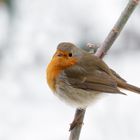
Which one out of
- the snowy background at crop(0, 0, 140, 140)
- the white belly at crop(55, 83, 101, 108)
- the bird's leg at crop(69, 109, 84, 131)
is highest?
the snowy background at crop(0, 0, 140, 140)

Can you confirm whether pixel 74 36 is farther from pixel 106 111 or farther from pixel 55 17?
pixel 106 111

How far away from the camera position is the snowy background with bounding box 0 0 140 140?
5605 mm

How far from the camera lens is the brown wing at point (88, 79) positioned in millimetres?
4371

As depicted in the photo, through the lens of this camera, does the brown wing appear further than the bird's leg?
Yes

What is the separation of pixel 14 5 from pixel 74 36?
31.4 inches

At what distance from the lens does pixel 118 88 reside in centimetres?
433

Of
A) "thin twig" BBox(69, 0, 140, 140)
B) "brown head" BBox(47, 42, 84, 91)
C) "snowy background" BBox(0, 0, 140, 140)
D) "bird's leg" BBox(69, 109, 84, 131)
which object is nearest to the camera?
"thin twig" BBox(69, 0, 140, 140)

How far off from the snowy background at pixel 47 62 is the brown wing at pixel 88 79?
840 mm

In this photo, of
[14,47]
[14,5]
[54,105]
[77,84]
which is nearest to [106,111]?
[54,105]

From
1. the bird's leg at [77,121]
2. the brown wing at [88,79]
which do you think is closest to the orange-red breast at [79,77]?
the brown wing at [88,79]

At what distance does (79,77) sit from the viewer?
4496mm

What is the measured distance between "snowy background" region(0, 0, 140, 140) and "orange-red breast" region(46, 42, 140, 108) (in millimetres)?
847

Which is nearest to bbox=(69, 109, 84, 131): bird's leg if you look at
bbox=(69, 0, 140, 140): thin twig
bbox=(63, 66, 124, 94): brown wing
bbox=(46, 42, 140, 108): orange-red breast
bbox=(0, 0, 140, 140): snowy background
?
bbox=(69, 0, 140, 140): thin twig

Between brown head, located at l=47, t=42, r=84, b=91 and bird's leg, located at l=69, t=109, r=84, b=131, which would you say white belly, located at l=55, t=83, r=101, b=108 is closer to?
brown head, located at l=47, t=42, r=84, b=91
